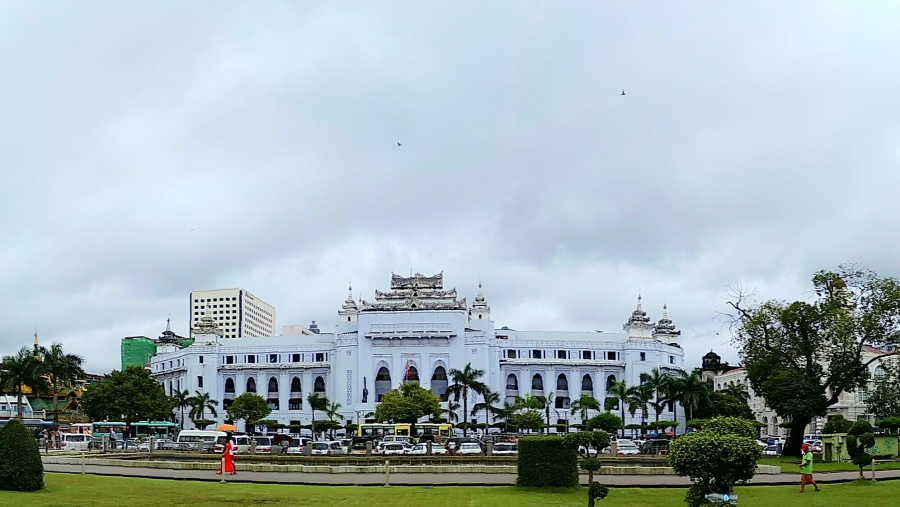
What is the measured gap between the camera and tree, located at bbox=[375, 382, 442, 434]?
97125 millimetres

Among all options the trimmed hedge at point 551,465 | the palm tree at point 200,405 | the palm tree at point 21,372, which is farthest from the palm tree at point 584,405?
the trimmed hedge at point 551,465

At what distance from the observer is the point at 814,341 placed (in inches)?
2485

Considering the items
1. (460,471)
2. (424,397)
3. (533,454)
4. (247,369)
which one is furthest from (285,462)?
(247,369)

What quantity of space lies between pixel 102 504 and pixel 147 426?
8756cm

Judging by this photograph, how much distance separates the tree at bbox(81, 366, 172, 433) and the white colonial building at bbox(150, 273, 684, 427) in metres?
23.0

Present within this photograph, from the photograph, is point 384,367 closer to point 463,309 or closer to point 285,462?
point 463,309

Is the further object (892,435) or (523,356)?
(523,356)

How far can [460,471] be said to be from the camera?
40594 millimetres

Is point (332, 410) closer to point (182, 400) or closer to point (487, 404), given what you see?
point (487, 404)

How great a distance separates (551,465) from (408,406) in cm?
6689

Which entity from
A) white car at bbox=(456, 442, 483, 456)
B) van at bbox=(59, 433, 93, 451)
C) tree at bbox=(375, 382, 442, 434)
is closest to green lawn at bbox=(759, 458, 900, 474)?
white car at bbox=(456, 442, 483, 456)

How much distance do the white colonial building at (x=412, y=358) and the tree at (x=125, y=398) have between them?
75.4 ft

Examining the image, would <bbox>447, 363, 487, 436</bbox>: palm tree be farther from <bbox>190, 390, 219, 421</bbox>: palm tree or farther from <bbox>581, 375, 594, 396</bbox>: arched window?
<bbox>190, 390, 219, 421</bbox>: palm tree

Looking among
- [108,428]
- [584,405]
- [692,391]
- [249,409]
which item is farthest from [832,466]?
[249,409]
